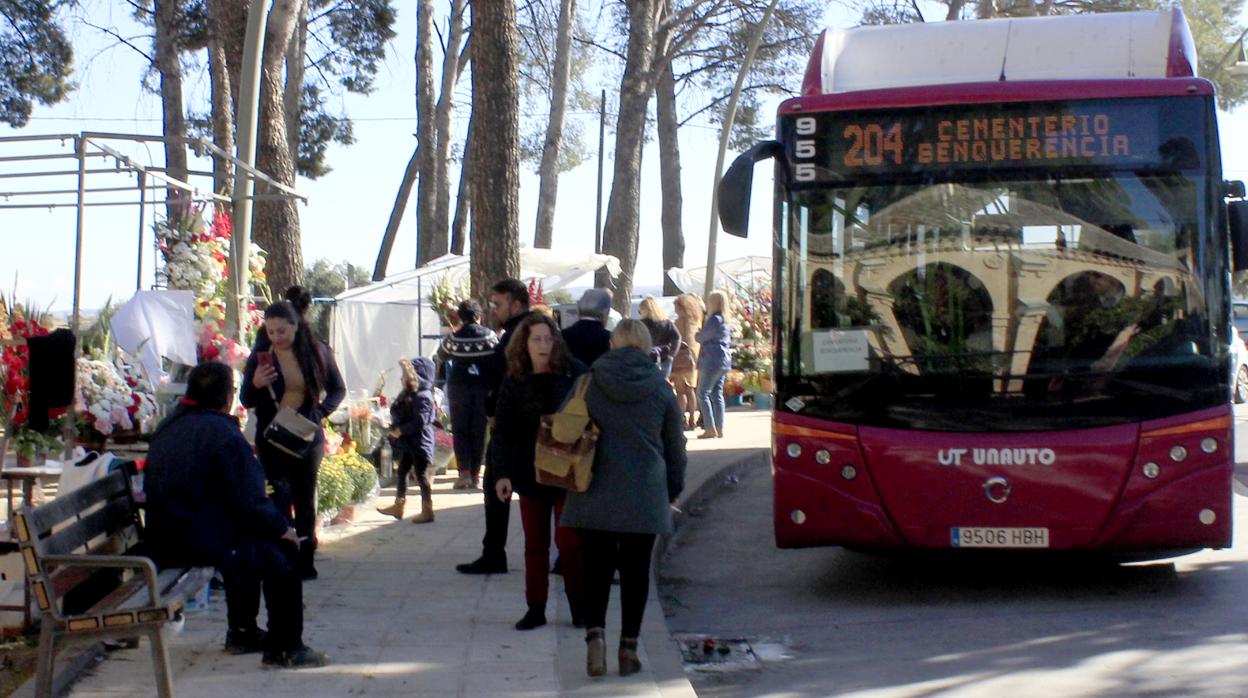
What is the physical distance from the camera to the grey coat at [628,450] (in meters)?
6.36

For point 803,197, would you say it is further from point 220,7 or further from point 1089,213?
point 220,7

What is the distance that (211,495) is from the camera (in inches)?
234

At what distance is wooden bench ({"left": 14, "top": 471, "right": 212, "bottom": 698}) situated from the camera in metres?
5.26

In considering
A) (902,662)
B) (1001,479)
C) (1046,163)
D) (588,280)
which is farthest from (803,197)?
(588,280)

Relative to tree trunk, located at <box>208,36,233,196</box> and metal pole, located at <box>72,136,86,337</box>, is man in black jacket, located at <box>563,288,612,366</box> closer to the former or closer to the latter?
metal pole, located at <box>72,136,86,337</box>

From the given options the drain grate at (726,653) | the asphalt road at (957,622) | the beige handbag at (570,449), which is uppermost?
the beige handbag at (570,449)

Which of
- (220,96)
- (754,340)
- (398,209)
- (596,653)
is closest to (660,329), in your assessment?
(220,96)

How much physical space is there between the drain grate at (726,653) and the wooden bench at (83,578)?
2.48 metres

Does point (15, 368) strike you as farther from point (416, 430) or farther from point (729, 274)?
point (729, 274)

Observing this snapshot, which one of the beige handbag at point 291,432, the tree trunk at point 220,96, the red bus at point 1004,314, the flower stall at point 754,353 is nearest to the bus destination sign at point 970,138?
the red bus at point 1004,314

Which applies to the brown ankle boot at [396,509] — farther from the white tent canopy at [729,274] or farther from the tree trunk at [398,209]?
the tree trunk at [398,209]

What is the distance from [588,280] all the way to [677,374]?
11.1m

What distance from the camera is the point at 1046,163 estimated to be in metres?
8.37

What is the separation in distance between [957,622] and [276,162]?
9.38 meters
